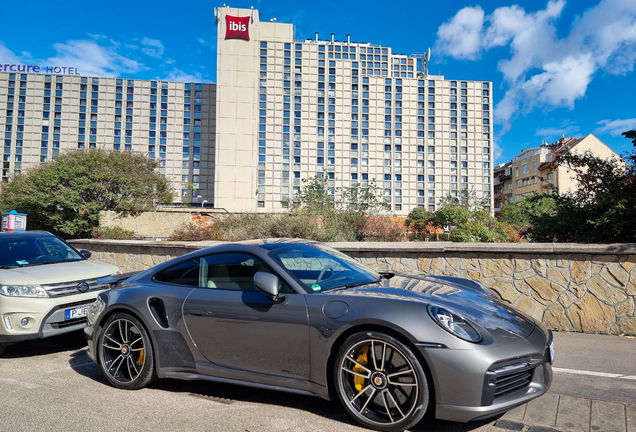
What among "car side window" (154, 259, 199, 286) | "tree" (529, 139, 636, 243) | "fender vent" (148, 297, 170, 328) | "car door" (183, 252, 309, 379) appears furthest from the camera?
"tree" (529, 139, 636, 243)

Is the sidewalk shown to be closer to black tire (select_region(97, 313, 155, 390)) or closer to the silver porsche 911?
the silver porsche 911

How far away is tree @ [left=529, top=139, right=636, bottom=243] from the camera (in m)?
7.01

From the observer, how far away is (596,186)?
7.91m

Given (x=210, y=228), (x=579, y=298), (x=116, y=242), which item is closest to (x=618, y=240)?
(x=579, y=298)

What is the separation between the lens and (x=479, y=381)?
2797 mm

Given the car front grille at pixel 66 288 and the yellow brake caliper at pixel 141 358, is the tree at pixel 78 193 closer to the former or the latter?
the car front grille at pixel 66 288

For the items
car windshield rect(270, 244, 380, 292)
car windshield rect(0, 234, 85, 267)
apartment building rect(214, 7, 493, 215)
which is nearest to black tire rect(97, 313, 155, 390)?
car windshield rect(270, 244, 380, 292)

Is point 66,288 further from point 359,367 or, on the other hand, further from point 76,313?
point 359,367

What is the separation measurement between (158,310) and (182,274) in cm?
39

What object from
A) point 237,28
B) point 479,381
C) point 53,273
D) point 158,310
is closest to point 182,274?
point 158,310

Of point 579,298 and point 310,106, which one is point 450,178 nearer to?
point 310,106

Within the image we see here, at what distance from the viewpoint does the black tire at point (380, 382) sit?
294 cm

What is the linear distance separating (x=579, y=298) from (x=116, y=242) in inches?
411

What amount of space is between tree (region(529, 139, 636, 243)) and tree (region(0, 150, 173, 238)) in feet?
74.0
